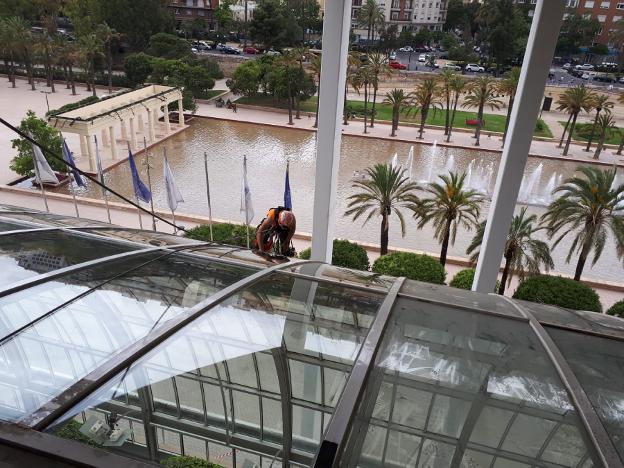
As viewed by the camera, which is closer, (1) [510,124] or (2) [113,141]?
(1) [510,124]

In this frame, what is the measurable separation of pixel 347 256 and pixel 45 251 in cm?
1283

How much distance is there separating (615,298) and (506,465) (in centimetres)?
2012

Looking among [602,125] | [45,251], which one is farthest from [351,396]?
[602,125]

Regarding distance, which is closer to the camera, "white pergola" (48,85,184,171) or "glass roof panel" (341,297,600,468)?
"glass roof panel" (341,297,600,468)

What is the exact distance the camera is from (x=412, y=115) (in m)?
47.9

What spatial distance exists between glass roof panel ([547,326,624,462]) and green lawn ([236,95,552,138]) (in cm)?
4254

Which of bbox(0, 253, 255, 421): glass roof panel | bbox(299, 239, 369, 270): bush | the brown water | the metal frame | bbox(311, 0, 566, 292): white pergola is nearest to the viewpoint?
the metal frame

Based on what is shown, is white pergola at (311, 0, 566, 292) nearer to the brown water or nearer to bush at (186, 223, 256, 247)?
bush at (186, 223, 256, 247)

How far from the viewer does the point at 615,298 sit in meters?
20.4

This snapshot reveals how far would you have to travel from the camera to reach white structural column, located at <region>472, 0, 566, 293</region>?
1085cm

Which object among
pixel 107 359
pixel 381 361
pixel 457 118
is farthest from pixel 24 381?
pixel 457 118

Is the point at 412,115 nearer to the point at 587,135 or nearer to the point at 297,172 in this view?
the point at 587,135

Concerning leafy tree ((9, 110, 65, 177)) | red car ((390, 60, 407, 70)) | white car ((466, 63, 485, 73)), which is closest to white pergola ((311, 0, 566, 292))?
leafy tree ((9, 110, 65, 177))

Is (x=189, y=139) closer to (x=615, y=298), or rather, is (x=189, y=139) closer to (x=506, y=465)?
(x=615, y=298)
